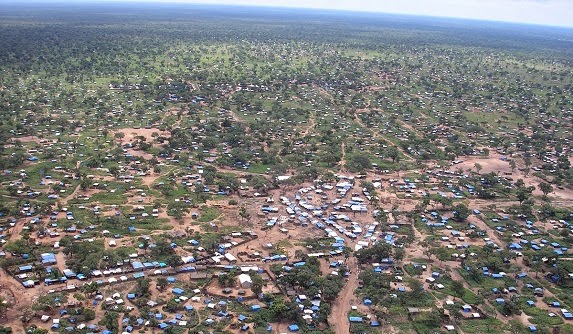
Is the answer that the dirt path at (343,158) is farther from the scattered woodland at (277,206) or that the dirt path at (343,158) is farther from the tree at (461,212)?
the tree at (461,212)

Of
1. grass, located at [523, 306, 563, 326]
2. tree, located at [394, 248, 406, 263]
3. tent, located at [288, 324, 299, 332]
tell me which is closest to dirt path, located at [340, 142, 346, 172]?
tree, located at [394, 248, 406, 263]

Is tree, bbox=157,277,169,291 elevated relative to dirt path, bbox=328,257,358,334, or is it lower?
elevated

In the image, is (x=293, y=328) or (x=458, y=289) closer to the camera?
(x=293, y=328)

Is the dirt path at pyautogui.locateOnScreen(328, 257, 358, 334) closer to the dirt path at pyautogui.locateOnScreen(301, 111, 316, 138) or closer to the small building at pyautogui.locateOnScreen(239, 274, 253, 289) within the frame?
the small building at pyautogui.locateOnScreen(239, 274, 253, 289)

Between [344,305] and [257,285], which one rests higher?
[257,285]

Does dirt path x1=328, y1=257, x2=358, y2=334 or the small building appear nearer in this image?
dirt path x1=328, y1=257, x2=358, y2=334

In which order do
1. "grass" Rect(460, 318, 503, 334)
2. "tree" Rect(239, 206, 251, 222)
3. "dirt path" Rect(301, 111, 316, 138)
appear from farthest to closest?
1. "dirt path" Rect(301, 111, 316, 138)
2. "tree" Rect(239, 206, 251, 222)
3. "grass" Rect(460, 318, 503, 334)

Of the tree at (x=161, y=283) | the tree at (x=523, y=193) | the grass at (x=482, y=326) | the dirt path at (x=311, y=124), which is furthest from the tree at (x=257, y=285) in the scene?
the dirt path at (x=311, y=124)

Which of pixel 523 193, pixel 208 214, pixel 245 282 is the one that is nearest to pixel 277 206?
pixel 208 214

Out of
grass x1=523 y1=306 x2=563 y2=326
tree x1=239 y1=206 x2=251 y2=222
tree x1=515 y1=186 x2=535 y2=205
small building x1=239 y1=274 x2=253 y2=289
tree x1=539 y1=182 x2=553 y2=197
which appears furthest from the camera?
tree x1=539 y1=182 x2=553 y2=197

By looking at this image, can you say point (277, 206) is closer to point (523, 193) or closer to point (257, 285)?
point (257, 285)

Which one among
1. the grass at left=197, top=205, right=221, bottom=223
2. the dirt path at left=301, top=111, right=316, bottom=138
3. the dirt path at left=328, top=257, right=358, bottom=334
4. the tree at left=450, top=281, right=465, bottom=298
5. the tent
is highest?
the dirt path at left=301, top=111, right=316, bottom=138
